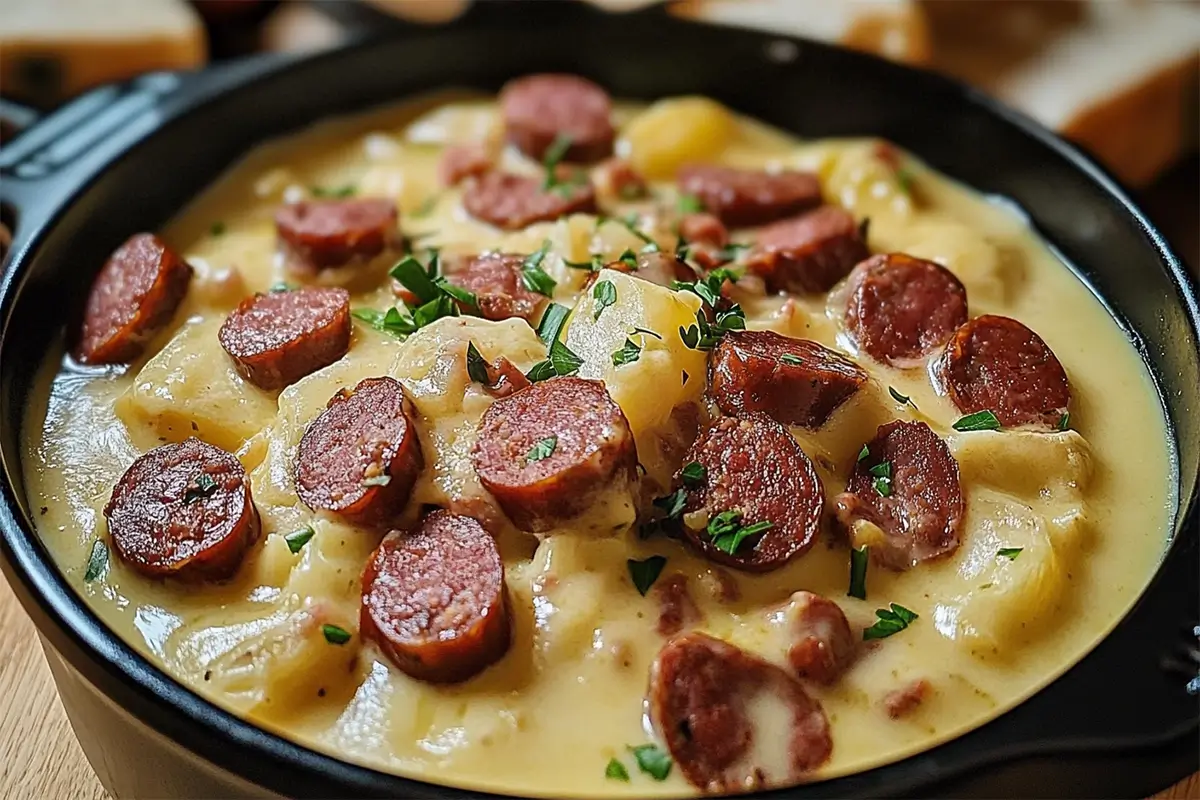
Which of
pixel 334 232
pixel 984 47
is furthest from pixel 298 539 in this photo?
pixel 984 47

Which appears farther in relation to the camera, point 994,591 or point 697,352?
point 697,352

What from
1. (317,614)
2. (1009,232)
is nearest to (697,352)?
(317,614)

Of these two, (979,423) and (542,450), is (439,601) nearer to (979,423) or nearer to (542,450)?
(542,450)

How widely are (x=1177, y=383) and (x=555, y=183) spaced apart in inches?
73.7

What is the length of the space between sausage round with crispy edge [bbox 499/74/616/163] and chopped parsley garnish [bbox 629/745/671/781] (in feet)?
7.98

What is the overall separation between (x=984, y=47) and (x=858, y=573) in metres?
3.43

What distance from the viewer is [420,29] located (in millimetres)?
4750

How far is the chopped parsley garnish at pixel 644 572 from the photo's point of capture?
2.79 m

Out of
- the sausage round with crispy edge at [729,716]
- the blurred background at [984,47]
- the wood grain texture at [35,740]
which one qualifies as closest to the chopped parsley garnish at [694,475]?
the sausage round with crispy edge at [729,716]

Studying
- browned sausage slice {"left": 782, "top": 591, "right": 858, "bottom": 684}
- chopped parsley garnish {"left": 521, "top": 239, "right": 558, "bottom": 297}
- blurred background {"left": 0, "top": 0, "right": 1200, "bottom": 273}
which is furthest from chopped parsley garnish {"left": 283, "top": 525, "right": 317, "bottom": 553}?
blurred background {"left": 0, "top": 0, "right": 1200, "bottom": 273}

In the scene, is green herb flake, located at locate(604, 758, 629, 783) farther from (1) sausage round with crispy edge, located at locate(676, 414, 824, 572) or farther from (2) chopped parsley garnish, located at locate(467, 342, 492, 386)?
(2) chopped parsley garnish, located at locate(467, 342, 492, 386)

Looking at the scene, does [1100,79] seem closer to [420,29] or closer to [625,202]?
[625,202]

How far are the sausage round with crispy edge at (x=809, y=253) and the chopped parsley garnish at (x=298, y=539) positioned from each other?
1.49 meters

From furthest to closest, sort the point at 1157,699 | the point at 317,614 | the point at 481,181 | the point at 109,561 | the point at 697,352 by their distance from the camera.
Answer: the point at 481,181 < the point at 697,352 < the point at 109,561 < the point at 317,614 < the point at 1157,699
